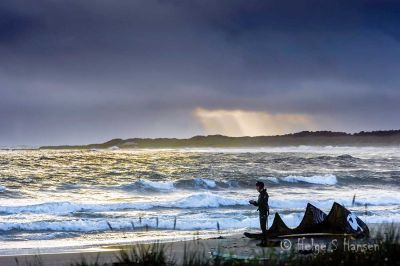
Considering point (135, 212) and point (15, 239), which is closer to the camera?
point (15, 239)

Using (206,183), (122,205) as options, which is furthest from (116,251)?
(206,183)

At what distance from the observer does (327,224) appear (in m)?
14.5

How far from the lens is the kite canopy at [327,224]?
564 inches

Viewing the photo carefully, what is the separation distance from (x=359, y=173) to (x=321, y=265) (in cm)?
4468

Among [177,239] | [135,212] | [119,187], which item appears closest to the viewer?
[177,239]

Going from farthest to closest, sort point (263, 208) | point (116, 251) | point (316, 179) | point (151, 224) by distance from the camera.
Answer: point (316, 179) < point (151, 224) < point (263, 208) < point (116, 251)

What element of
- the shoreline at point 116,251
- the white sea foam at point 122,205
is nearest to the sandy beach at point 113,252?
the shoreline at point 116,251

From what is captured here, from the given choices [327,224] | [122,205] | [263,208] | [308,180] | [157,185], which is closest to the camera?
[327,224]

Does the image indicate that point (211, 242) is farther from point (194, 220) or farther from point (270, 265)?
point (270, 265)

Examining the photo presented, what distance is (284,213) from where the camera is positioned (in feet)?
78.1

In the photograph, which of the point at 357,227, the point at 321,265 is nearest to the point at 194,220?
the point at 357,227

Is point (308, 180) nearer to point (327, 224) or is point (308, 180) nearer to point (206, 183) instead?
point (206, 183)

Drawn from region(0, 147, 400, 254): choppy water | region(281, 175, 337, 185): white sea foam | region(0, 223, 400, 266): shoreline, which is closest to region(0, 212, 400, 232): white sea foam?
region(0, 147, 400, 254): choppy water

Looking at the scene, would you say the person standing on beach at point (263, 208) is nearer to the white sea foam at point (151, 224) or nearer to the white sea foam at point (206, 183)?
the white sea foam at point (151, 224)
